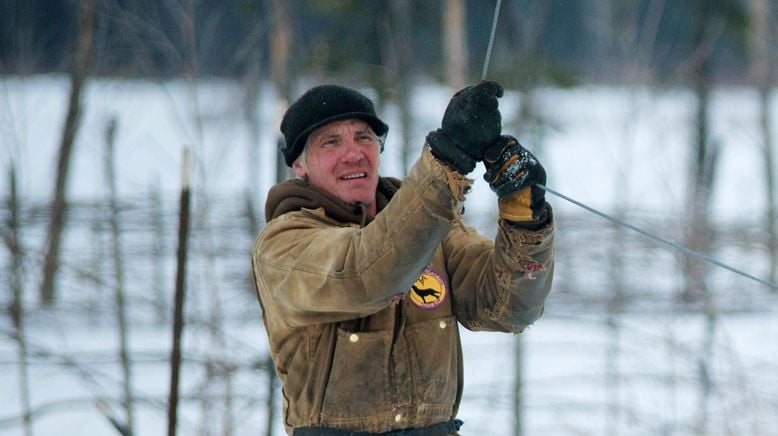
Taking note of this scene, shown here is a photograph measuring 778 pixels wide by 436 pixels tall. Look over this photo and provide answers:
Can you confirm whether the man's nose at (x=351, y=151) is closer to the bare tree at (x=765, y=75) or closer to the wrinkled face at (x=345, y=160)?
the wrinkled face at (x=345, y=160)

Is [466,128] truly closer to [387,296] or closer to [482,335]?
[387,296]

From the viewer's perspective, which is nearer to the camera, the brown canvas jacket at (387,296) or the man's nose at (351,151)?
the brown canvas jacket at (387,296)

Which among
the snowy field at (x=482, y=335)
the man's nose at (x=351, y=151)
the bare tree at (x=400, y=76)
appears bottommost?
the snowy field at (x=482, y=335)

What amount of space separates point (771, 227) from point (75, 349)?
5.57m

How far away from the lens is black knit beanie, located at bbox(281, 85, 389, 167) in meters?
2.58

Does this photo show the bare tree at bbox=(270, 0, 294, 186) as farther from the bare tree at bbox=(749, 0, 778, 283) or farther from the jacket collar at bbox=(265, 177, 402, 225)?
the jacket collar at bbox=(265, 177, 402, 225)

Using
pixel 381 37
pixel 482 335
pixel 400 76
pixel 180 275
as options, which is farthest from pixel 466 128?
pixel 482 335

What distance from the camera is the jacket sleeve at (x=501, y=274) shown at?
2416mm

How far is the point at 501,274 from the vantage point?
251 centimetres

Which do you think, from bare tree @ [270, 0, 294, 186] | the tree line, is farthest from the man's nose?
bare tree @ [270, 0, 294, 186]

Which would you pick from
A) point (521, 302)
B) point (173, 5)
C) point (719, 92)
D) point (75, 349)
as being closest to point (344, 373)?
point (521, 302)

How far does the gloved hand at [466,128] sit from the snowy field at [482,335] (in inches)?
126

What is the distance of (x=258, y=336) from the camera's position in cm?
907

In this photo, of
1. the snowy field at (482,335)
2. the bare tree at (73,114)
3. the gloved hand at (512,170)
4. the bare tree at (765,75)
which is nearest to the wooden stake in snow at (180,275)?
the snowy field at (482,335)
